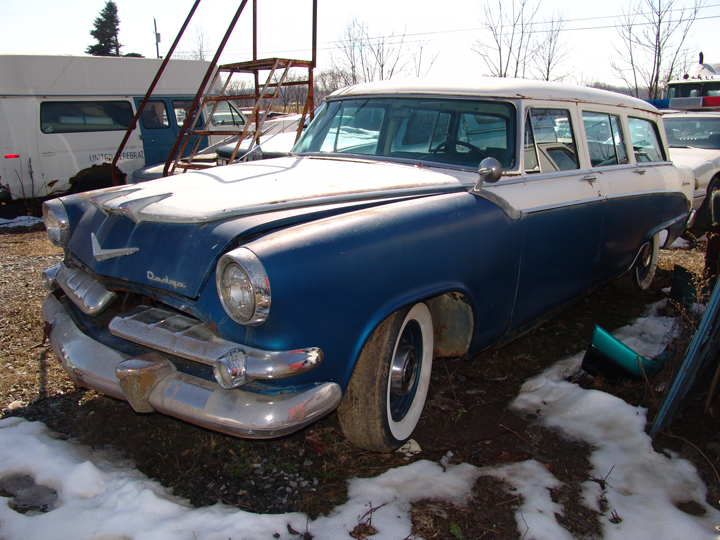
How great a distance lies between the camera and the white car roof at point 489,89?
3033 mm

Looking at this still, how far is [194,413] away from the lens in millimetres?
1875

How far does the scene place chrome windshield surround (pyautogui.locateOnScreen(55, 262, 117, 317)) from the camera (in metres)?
2.44

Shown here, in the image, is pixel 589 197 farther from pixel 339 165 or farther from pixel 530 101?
pixel 339 165

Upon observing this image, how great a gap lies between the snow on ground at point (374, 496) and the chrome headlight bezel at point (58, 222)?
917 mm

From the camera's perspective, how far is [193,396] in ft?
6.23

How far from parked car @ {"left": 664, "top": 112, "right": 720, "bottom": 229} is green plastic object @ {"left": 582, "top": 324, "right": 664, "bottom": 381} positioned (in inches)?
182

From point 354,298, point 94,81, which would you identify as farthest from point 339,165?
point 94,81

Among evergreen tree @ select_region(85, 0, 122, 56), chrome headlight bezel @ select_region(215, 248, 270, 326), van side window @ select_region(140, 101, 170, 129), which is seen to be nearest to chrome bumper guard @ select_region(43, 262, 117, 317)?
chrome headlight bezel @ select_region(215, 248, 270, 326)

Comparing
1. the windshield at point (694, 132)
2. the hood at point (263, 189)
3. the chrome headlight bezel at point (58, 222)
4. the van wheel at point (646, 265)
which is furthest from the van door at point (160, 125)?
the windshield at point (694, 132)

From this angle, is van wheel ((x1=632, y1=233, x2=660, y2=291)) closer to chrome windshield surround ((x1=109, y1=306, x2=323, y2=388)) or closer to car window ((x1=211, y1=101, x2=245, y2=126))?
chrome windshield surround ((x1=109, y1=306, x2=323, y2=388))

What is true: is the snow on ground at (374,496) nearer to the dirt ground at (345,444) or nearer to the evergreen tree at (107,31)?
the dirt ground at (345,444)

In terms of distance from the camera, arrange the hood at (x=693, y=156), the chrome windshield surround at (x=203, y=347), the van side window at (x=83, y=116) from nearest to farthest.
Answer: the chrome windshield surround at (x=203, y=347) → the hood at (x=693, y=156) → the van side window at (x=83, y=116)

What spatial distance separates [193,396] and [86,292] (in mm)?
958

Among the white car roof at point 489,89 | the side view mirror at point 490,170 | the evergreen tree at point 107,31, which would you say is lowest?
the side view mirror at point 490,170
